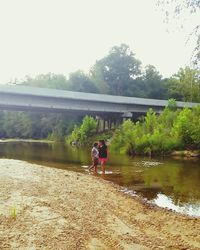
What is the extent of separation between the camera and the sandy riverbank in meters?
8.05

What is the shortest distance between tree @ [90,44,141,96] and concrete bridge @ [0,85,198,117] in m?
27.4

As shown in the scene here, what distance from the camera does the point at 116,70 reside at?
92.4 metres

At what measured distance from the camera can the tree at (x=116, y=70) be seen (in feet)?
303

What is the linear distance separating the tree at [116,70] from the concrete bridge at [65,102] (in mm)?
27397

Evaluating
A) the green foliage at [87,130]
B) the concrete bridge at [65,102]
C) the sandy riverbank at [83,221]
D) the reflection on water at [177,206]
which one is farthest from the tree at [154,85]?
the sandy riverbank at [83,221]

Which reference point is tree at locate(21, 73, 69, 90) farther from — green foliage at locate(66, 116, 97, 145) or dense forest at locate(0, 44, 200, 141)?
green foliage at locate(66, 116, 97, 145)

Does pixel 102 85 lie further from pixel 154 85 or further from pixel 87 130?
pixel 87 130

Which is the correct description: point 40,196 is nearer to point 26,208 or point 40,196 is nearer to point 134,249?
point 26,208

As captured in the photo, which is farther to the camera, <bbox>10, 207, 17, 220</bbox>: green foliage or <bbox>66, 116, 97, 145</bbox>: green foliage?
<bbox>66, 116, 97, 145</bbox>: green foliage

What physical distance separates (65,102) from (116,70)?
4441 cm

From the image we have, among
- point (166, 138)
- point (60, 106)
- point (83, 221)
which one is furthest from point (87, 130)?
point (83, 221)

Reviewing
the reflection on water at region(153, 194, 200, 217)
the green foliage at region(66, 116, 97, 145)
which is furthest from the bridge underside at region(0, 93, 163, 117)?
the reflection on water at region(153, 194, 200, 217)

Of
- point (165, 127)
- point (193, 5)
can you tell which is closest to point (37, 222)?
point (193, 5)

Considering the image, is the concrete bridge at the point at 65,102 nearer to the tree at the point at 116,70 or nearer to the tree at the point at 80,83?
the tree at the point at 80,83
